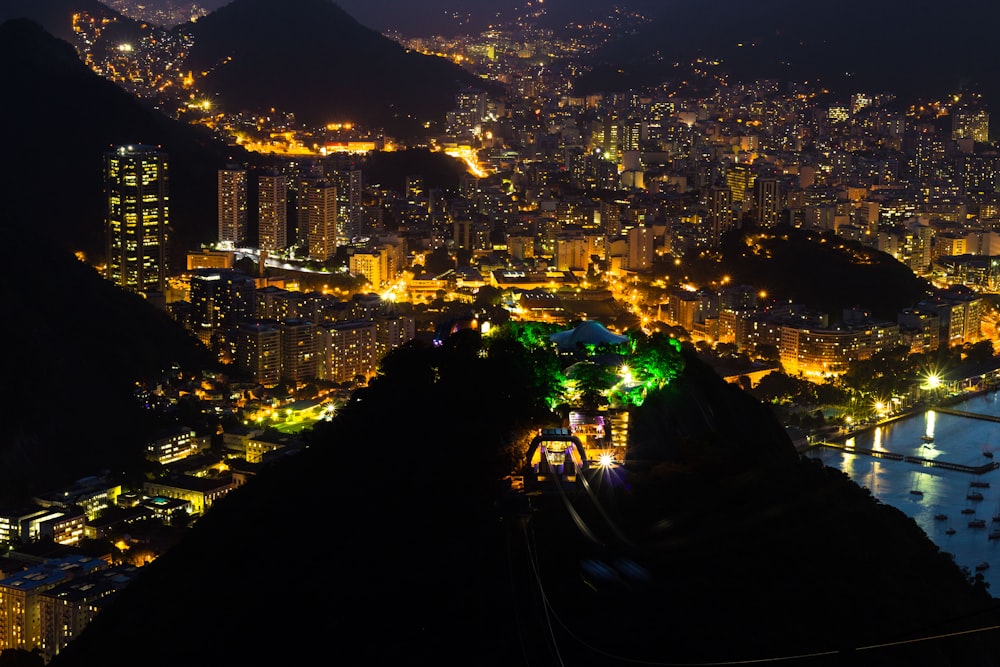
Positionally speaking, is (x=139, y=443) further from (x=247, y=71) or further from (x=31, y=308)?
(x=247, y=71)

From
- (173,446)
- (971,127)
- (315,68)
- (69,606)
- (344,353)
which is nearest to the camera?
(69,606)

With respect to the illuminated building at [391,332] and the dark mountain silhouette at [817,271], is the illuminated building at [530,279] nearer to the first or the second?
the dark mountain silhouette at [817,271]

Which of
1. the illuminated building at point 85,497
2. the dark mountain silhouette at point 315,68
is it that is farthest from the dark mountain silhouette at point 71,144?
the illuminated building at point 85,497

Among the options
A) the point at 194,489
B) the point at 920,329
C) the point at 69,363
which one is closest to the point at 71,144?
the point at 69,363

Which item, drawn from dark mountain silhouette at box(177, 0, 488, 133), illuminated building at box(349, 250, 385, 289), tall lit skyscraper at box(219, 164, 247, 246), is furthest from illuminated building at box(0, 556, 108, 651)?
dark mountain silhouette at box(177, 0, 488, 133)

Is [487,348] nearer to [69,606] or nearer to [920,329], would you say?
[69,606]
